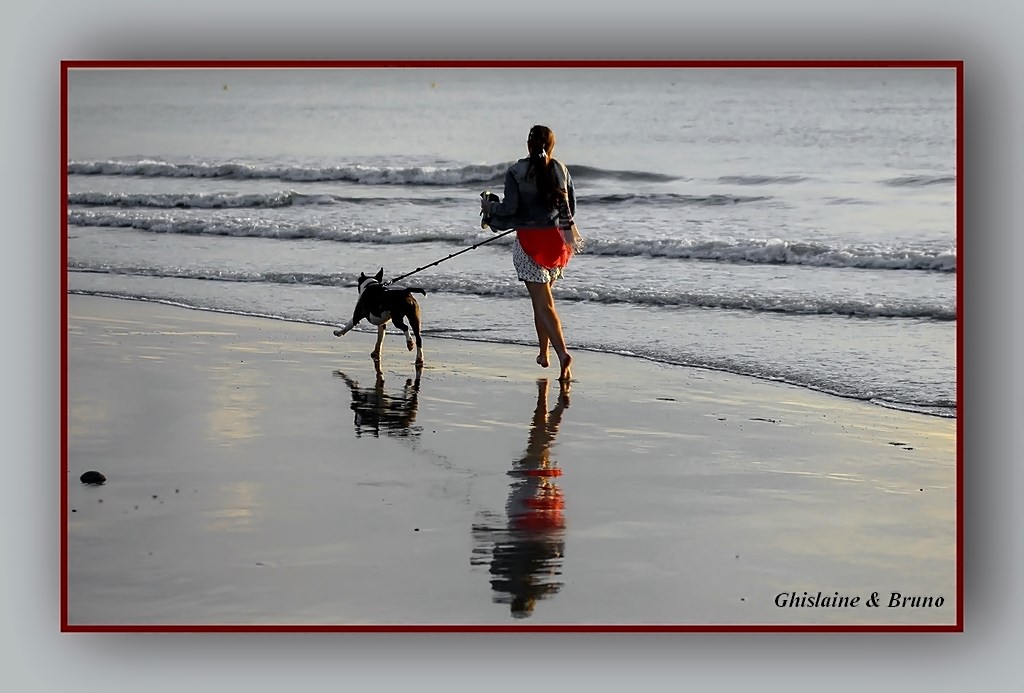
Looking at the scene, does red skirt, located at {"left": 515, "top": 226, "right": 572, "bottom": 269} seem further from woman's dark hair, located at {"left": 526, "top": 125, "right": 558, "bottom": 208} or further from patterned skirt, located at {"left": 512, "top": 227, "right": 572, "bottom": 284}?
woman's dark hair, located at {"left": 526, "top": 125, "right": 558, "bottom": 208}

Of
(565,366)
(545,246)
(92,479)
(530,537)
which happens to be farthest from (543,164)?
A: (92,479)

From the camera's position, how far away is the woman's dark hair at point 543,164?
6723 mm

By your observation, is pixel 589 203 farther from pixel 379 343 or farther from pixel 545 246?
pixel 545 246

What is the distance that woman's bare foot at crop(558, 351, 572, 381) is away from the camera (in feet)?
23.9

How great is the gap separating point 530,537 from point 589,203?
425 centimetres

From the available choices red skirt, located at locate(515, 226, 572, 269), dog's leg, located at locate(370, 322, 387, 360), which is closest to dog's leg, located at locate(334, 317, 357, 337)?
dog's leg, located at locate(370, 322, 387, 360)

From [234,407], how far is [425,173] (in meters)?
2.86

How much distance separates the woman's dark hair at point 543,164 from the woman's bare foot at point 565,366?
0.80 m

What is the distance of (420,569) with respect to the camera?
5137 mm

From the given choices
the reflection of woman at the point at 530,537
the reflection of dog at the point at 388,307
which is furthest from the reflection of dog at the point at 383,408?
the reflection of woman at the point at 530,537

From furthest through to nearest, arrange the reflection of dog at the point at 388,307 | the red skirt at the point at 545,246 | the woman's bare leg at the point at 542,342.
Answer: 1. the reflection of dog at the point at 388,307
2. the woman's bare leg at the point at 542,342
3. the red skirt at the point at 545,246

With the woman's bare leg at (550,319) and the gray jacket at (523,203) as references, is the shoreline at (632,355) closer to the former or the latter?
the woman's bare leg at (550,319)
